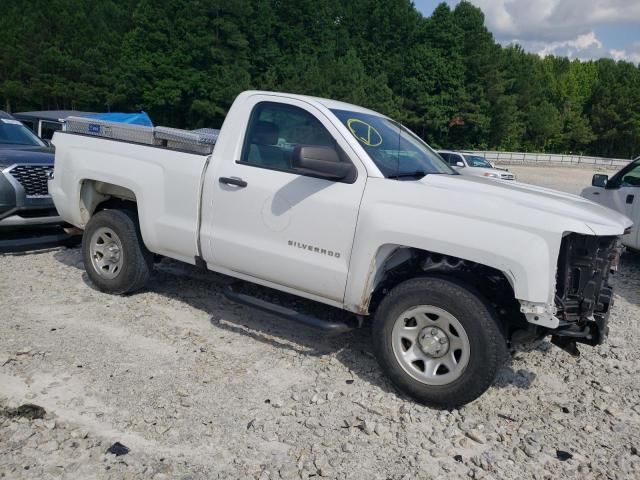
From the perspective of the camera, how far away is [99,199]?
230 inches

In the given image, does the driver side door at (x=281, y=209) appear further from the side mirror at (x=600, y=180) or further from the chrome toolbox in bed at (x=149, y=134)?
the side mirror at (x=600, y=180)

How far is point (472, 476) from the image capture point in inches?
125

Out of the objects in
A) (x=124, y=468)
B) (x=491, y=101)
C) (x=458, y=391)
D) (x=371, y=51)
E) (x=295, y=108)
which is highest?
(x=371, y=51)

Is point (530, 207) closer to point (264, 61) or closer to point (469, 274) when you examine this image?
point (469, 274)

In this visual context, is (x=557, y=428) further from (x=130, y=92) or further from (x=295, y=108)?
(x=130, y=92)

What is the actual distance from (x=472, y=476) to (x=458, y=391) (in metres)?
0.61

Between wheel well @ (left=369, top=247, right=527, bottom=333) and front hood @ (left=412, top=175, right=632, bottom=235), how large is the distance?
42 cm

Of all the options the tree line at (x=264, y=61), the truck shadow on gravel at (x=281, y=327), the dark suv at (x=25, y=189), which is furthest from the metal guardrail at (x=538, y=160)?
the truck shadow on gravel at (x=281, y=327)

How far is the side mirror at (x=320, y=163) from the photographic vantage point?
385cm

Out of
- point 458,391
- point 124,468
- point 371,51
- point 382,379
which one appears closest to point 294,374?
point 382,379

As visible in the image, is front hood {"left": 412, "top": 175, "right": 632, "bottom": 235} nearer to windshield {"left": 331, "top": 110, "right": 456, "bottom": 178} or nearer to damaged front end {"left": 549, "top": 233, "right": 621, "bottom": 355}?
damaged front end {"left": 549, "top": 233, "right": 621, "bottom": 355}

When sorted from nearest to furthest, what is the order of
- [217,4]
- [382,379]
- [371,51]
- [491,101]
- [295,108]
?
[382,379] → [295,108] → [217,4] → [491,101] → [371,51]

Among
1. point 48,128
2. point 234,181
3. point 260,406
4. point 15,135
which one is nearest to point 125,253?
point 234,181


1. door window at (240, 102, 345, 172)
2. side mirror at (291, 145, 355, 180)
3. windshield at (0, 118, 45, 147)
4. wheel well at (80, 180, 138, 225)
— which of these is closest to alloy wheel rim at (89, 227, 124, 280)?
wheel well at (80, 180, 138, 225)
